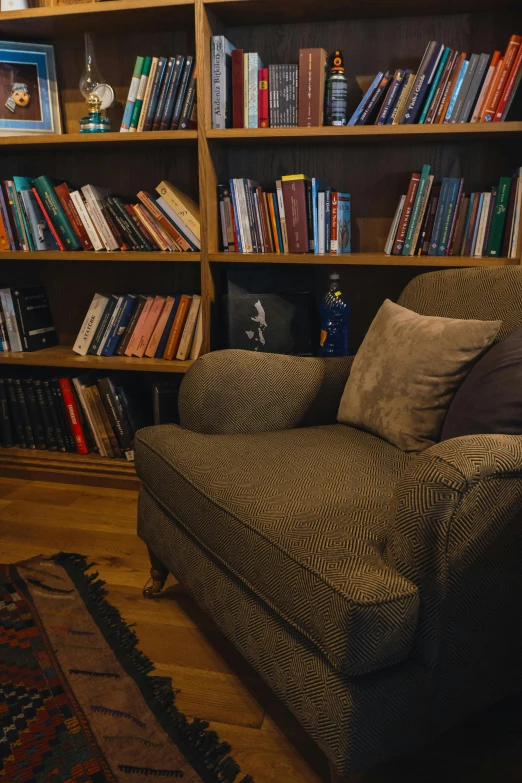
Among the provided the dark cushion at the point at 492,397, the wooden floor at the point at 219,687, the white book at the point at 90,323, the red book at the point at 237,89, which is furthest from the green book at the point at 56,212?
the dark cushion at the point at 492,397

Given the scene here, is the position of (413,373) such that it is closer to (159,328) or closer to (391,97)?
(391,97)

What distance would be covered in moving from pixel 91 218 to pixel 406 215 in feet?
3.51

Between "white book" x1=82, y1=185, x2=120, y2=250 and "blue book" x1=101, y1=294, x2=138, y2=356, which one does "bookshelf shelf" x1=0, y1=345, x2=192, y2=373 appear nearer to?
"blue book" x1=101, y1=294, x2=138, y2=356

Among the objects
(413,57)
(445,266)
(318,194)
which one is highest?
(413,57)

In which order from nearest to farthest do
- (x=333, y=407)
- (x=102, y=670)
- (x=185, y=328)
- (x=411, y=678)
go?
(x=411, y=678), (x=102, y=670), (x=333, y=407), (x=185, y=328)

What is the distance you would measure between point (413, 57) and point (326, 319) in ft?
2.92

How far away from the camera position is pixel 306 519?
1085mm

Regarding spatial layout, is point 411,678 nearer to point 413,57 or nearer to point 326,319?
point 326,319

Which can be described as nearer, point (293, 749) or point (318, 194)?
point (293, 749)

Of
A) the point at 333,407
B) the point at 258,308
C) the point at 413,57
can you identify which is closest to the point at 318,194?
the point at 258,308

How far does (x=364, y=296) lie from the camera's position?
2.39 metres

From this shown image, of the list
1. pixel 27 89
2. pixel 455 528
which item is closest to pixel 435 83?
pixel 27 89

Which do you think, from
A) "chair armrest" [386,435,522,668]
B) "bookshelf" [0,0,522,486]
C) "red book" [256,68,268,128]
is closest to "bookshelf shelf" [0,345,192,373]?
"bookshelf" [0,0,522,486]

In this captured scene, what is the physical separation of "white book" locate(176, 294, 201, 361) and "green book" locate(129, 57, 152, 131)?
1.99ft
